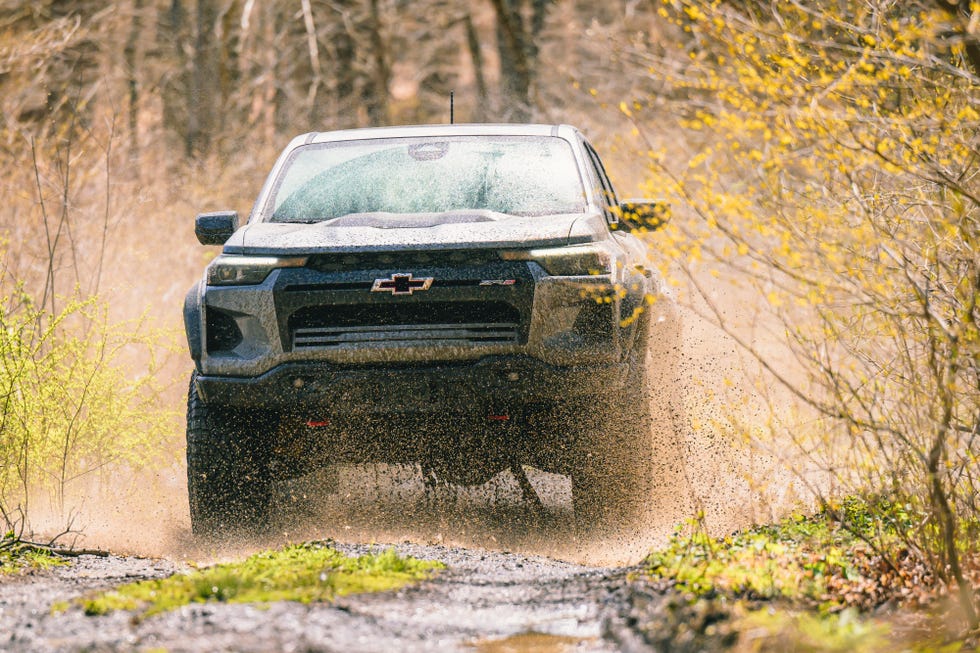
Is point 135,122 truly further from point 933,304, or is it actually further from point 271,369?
point 933,304

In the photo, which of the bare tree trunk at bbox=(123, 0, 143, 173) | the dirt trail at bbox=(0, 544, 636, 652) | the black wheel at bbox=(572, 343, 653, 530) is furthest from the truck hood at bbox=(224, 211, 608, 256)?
the bare tree trunk at bbox=(123, 0, 143, 173)

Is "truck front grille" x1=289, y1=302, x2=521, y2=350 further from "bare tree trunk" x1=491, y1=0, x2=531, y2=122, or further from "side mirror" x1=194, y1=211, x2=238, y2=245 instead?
"bare tree trunk" x1=491, y1=0, x2=531, y2=122

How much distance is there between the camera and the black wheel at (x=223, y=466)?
5.60 metres

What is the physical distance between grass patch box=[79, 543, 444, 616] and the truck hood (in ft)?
4.41

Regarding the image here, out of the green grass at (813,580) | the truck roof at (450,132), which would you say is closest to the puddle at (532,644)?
the green grass at (813,580)

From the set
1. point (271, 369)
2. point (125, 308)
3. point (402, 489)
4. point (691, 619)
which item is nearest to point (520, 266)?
point (271, 369)

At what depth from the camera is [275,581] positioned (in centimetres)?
439

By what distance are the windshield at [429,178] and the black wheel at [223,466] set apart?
42.9 inches

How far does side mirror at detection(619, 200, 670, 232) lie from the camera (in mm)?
5922

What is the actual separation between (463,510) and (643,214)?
206 centimetres

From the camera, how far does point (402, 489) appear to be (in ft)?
24.9

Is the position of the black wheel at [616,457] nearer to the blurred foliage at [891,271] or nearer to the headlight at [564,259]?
the headlight at [564,259]

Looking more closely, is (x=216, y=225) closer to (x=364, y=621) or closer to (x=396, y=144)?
(x=396, y=144)

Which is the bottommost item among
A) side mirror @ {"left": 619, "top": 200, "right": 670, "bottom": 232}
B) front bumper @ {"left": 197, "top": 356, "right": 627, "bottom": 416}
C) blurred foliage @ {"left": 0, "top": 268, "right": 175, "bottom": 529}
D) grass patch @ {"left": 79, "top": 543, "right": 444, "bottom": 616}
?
blurred foliage @ {"left": 0, "top": 268, "right": 175, "bottom": 529}
